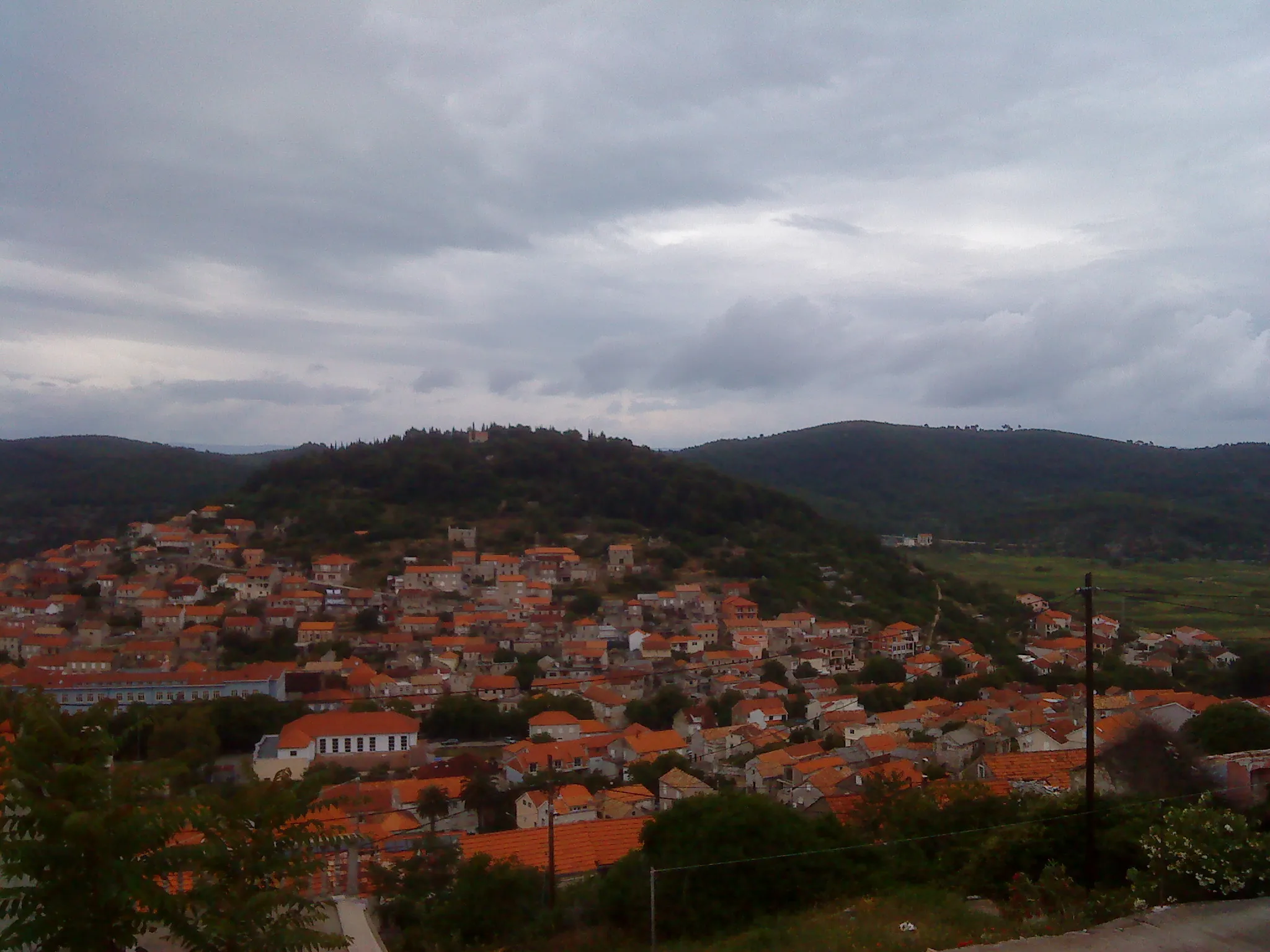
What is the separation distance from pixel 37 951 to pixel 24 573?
4826cm

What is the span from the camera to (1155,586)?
122 ft

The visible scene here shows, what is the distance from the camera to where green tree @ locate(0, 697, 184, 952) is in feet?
11.9

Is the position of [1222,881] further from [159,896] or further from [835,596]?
[835,596]

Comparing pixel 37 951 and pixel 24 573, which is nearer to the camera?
pixel 37 951

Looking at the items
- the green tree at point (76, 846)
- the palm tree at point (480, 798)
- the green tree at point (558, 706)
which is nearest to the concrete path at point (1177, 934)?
the green tree at point (76, 846)

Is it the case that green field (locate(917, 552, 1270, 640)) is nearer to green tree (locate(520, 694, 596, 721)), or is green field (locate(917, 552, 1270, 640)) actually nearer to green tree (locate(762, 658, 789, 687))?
green tree (locate(762, 658, 789, 687))

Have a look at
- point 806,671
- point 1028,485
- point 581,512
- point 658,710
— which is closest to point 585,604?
point 806,671

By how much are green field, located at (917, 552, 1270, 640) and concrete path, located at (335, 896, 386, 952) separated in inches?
1050

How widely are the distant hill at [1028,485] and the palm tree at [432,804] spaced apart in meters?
42.5

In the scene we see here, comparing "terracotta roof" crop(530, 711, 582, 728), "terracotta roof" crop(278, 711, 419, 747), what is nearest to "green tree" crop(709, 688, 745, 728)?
"terracotta roof" crop(530, 711, 582, 728)

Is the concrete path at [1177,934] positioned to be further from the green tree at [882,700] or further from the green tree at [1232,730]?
the green tree at [882,700]

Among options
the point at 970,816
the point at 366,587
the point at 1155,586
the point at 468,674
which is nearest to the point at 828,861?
the point at 970,816

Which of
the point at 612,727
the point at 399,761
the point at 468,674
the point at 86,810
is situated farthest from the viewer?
the point at 468,674

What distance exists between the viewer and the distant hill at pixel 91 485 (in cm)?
5634
